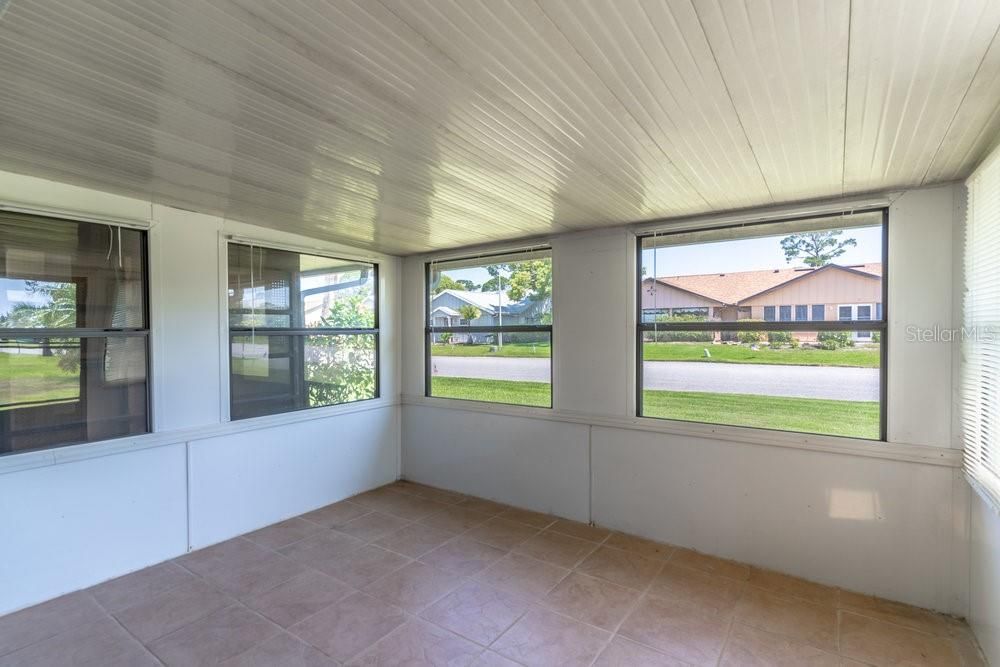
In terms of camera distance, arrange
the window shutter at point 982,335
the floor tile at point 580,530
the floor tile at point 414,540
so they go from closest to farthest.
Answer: the window shutter at point 982,335, the floor tile at point 414,540, the floor tile at point 580,530

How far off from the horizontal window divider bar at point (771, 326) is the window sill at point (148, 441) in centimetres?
292

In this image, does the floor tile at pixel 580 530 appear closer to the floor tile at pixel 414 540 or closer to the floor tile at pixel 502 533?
the floor tile at pixel 502 533

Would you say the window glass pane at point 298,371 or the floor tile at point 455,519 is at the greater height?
the window glass pane at point 298,371

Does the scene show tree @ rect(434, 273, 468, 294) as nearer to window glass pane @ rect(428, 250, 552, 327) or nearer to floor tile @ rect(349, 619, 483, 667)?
window glass pane @ rect(428, 250, 552, 327)

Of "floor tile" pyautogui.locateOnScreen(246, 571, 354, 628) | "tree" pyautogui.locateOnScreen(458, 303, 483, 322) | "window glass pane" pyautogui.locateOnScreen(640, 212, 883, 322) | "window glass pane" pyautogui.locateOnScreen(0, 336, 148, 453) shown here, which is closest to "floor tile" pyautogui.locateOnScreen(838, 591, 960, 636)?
"window glass pane" pyautogui.locateOnScreen(640, 212, 883, 322)

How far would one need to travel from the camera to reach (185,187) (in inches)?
107

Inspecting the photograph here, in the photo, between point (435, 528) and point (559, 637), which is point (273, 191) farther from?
point (559, 637)

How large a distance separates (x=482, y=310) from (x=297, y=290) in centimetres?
166

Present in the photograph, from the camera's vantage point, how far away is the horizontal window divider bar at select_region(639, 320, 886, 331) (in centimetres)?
283

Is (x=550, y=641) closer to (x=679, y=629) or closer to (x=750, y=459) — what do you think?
(x=679, y=629)

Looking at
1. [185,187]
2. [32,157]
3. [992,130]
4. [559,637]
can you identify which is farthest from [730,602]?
[32,157]

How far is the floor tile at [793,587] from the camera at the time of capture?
270 centimetres

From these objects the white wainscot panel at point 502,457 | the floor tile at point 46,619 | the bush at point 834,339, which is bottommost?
the floor tile at point 46,619

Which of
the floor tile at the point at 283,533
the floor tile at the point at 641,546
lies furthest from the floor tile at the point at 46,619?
the floor tile at the point at 641,546
